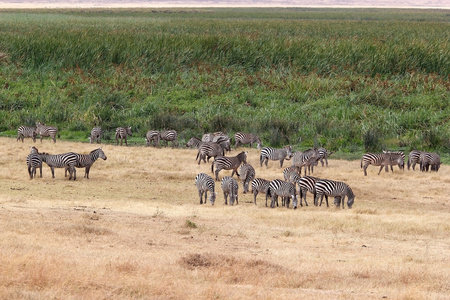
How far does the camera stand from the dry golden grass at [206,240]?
1060 cm

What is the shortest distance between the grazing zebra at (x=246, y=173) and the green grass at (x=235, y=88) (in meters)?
8.01

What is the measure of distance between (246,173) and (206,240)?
5760mm

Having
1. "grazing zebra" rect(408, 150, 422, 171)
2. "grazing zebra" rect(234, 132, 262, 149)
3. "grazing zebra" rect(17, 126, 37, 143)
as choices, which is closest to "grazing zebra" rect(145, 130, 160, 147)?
"grazing zebra" rect(234, 132, 262, 149)

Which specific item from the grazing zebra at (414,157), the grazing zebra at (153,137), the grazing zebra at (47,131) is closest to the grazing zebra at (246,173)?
the grazing zebra at (414,157)

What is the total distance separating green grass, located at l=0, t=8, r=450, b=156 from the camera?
3006 centimetres

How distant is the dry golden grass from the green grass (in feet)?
23.3

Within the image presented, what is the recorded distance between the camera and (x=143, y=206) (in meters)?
18.0

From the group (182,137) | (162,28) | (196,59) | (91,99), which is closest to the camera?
(182,137)

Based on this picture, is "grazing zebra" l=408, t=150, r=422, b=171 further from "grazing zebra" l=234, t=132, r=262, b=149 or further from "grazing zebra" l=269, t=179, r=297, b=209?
"grazing zebra" l=269, t=179, r=297, b=209

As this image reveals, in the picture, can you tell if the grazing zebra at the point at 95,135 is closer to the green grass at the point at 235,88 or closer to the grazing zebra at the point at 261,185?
the green grass at the point at 235,88

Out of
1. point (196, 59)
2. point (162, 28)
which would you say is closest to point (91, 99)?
point (196, 59)

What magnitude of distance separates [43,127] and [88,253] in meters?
16.7

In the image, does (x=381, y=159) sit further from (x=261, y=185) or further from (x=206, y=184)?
(x=206, y=184)

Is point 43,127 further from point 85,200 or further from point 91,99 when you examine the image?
point 85,200
